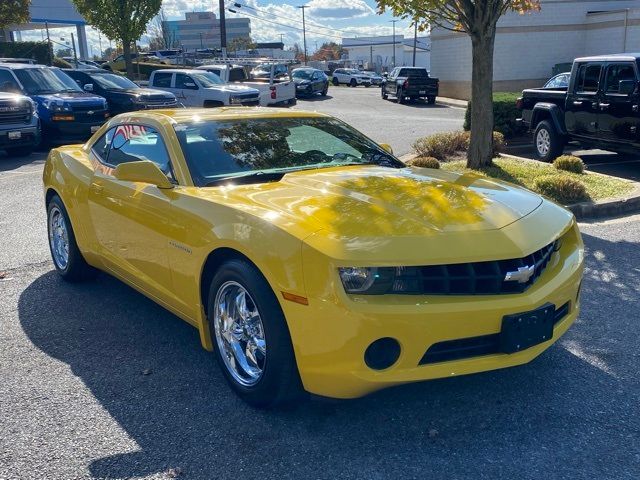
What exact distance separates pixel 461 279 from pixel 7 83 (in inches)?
580

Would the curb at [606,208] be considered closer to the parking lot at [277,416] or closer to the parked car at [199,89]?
the parking lot at [277,416]

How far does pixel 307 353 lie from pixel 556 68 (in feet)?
102

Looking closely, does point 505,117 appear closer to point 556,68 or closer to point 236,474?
point 236,474

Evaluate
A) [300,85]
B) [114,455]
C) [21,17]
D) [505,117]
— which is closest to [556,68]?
[300,85]

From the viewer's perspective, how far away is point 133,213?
14.3 ft

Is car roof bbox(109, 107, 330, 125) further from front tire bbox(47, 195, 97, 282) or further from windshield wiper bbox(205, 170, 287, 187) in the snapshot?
front tire bbox(47, 195, 97, 282)

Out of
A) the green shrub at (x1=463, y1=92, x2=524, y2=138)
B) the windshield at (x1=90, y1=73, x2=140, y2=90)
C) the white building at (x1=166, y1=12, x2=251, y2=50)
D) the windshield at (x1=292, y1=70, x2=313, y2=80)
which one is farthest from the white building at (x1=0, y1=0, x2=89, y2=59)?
the white building at (x1=166, y1=12, x2=251, y2=50)

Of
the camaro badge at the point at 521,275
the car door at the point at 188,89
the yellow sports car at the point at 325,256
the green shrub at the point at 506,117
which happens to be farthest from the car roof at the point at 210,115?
the car door at the point at 188,89

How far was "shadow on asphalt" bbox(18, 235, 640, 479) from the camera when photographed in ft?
9.77

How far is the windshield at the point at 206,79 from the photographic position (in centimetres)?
2068

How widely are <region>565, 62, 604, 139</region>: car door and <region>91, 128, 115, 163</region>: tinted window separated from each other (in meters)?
8.47

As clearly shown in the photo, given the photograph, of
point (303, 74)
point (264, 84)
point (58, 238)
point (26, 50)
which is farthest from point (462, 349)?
point (26, 50)

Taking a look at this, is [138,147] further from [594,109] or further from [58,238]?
[594,109]

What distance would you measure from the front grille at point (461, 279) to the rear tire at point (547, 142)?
9.40 metres
